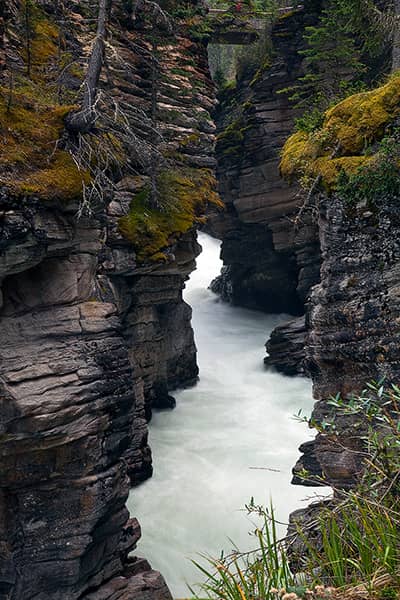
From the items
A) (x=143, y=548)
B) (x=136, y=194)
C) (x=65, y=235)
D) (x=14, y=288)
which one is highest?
(x=136, y=194)

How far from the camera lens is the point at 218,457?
48.2 feet

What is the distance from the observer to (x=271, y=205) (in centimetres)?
2336

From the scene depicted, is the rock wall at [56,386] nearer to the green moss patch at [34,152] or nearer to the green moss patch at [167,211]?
the green moss patch at [34,152]

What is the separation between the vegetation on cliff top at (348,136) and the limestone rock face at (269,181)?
10611mm

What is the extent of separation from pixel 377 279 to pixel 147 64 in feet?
39.3

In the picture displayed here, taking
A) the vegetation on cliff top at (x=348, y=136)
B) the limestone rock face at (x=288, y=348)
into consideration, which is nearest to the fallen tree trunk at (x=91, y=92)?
the vegetation on cliff top at (x=348, y=136)

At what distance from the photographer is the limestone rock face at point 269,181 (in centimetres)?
2222

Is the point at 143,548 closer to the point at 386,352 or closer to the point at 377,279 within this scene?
the point at 386,352

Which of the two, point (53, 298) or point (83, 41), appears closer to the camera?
point (53, 298)

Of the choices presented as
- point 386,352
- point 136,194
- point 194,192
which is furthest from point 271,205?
point 386,352

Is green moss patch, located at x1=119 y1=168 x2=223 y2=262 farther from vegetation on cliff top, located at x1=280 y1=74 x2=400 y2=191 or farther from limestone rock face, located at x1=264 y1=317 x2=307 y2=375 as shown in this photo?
limestone rock face, located at x1=264 y1=317 x2=307 y2=375

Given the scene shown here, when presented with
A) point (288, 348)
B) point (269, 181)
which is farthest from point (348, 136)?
point (269, 181)

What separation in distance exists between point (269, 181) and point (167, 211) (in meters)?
10.2

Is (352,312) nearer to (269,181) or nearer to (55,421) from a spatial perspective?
(55,421)
